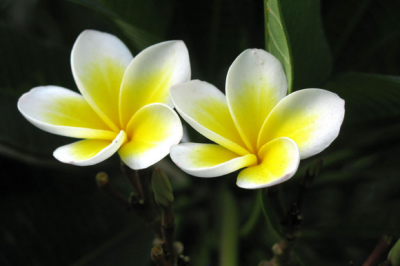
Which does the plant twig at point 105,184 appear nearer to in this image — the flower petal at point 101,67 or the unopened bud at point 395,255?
Result: the flower petal at point 101,67

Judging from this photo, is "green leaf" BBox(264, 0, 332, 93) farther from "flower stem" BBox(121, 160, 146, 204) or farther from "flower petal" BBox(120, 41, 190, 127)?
"flower stem" BBox(121, 160, 146, 204)

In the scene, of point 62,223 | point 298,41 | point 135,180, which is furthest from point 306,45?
point 62,223

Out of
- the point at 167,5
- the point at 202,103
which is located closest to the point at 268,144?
the point at 202,103

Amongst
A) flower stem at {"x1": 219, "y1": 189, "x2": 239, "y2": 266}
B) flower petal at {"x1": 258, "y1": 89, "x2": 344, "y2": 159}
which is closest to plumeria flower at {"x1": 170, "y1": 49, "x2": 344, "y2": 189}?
flower petal at {"x1": 258, "y1": 89, "x2": 344, "y2": 159}

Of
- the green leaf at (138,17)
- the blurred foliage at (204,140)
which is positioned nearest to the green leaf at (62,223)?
the blurred foliage at (204,140)

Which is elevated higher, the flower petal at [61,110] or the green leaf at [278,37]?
the green leaf at [278,37]

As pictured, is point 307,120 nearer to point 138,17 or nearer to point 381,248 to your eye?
point 381,248
